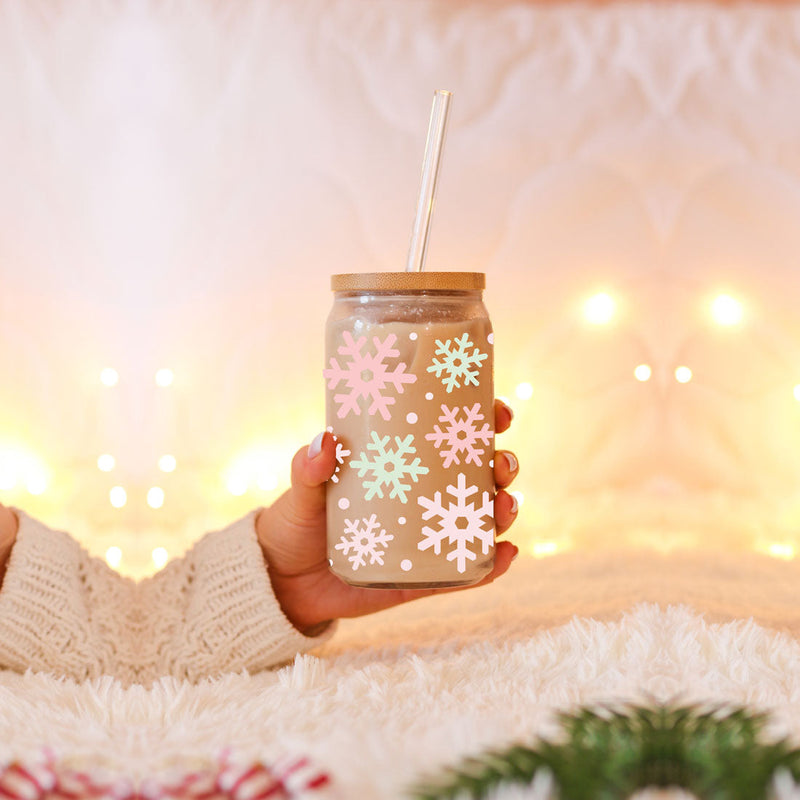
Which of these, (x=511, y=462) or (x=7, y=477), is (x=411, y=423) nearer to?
(x=511, y=462)

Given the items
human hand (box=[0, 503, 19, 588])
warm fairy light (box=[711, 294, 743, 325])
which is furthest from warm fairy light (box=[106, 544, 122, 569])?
warm fairy light (box=[711, 294, 743, 325])

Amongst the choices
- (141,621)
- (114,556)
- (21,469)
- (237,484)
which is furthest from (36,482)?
(141,621)

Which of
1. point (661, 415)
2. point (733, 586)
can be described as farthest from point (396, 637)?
point (661, 415)

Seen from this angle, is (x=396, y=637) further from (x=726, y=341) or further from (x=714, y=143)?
(x=714, y=143)

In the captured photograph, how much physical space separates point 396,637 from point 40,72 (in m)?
0.94

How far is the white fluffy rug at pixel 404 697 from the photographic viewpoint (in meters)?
0.69

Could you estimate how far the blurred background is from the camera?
1.47 meters

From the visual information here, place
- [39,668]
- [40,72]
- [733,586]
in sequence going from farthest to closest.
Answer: [40,72], [733,586], [39,668]

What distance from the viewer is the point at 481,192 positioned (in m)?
1.48

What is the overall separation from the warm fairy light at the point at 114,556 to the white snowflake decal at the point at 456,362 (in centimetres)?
81

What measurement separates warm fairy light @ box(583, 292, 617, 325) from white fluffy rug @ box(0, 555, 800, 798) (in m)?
0.57

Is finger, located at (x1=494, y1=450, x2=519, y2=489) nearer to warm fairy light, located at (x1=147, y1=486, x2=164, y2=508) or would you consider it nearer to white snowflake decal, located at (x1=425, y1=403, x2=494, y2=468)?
white snowflake decal, located at (x1=425, y1=403, x2=494, y2=468)

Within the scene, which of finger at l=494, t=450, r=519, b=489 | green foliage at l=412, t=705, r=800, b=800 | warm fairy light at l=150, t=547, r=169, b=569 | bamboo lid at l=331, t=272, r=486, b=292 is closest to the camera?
green foliage at l=412, t=705, r=800, b=800

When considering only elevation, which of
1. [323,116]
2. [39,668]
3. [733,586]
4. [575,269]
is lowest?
[39,668]
